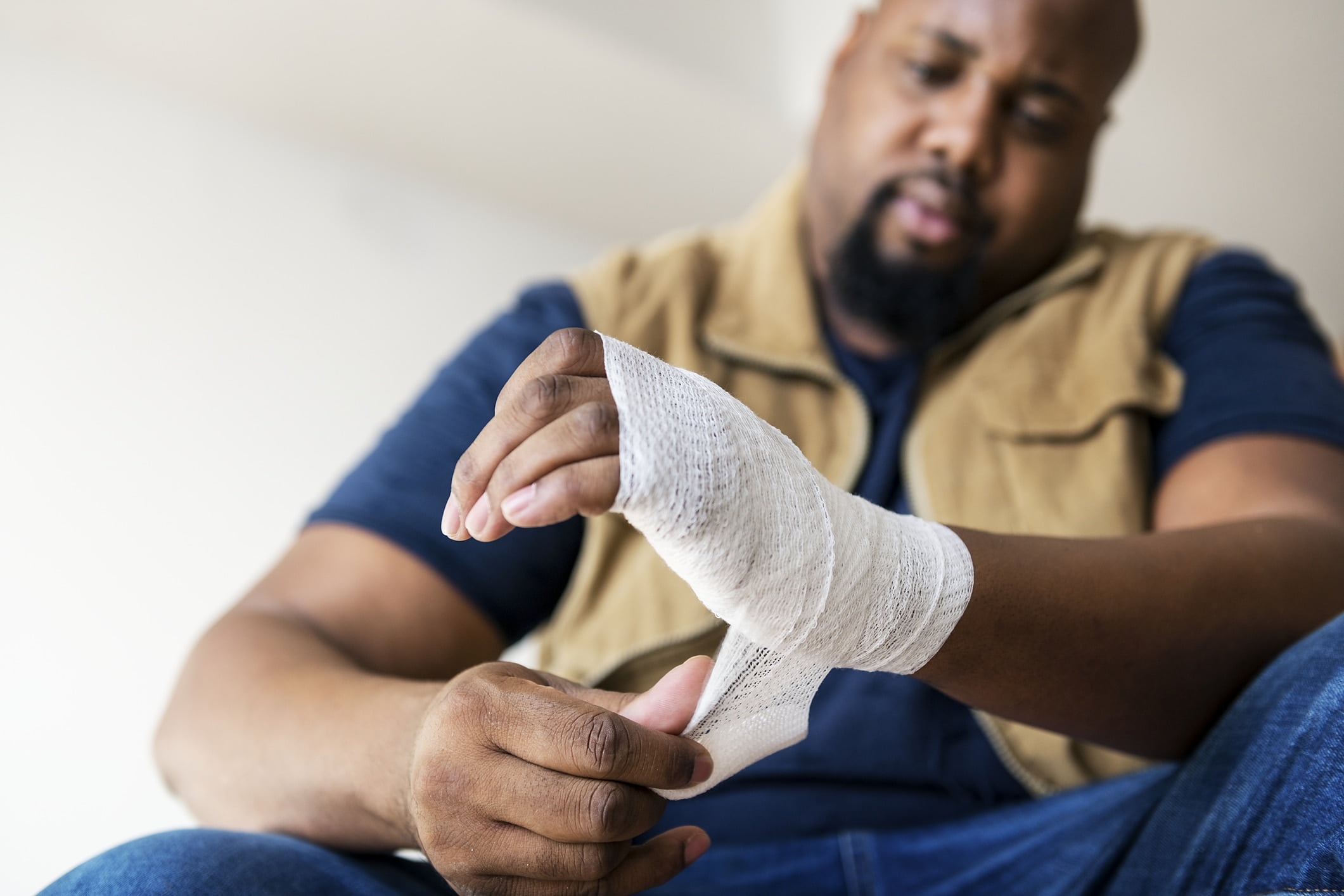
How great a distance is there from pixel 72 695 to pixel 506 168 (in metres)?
1.29

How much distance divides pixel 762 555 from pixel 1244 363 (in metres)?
0.64

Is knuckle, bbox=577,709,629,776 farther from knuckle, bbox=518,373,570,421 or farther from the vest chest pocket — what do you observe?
the vest chest pocket

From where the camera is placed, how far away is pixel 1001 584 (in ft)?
1.62

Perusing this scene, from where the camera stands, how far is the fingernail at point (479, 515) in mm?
389

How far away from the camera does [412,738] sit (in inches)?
20.1

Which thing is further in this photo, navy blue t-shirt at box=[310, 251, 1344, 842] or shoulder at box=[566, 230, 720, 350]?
shoulder at box=[566, 230, 720, 350]

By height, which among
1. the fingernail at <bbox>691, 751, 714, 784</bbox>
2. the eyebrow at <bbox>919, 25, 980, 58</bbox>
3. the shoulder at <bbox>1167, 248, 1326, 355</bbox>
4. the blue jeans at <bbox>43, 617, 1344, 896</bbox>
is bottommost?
the blue jeans at <bbox>43, 617, 1344, 896</bbox>

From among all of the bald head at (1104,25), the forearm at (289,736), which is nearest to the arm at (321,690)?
the forearm at (289,736)

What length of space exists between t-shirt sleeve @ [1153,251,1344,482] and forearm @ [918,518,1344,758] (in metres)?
0.15

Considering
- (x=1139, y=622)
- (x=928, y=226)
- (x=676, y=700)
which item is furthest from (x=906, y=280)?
(x=676, y=700)

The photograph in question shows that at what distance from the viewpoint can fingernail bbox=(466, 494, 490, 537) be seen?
0.39 meters

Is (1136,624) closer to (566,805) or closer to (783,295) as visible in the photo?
(566,805)

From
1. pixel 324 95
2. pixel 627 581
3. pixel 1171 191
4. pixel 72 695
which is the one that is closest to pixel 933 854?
pixel 627 581

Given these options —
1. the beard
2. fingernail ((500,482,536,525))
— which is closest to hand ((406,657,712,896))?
fingernail ((500,482,536,525))
